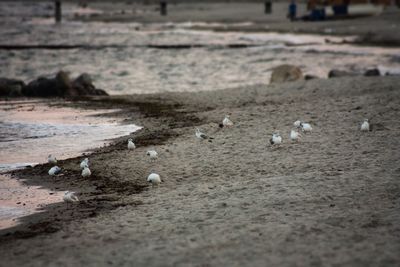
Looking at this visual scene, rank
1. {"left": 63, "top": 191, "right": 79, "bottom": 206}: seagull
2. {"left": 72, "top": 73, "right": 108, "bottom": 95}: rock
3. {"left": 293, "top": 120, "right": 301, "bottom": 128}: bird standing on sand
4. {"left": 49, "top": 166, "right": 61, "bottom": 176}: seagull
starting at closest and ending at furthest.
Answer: {"left": 63, "top": 191, "right": 79, "bottom": 206}: seagull
{"left": 49, "top": 166, "right": 61, "bottom": 176}: seagull
{"left": 293, "top": 120, "right": 301, "bottom": 128}: bird standing on sand
{"left": 72, "top": 73, "right": 108, "bottom": 95}: rock

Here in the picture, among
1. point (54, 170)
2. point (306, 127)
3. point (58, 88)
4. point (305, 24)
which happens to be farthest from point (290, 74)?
point (305, 24)

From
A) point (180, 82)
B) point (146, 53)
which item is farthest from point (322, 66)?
point (146, 53)

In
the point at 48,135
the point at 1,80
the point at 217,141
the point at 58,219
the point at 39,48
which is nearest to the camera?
the point at 58,219

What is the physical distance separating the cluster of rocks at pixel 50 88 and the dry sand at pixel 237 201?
21.8ft

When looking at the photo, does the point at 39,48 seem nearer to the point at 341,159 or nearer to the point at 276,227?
the point at 341,159

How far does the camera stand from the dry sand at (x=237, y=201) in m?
6.50

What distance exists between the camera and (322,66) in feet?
90.9

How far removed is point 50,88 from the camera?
20109 millimetres

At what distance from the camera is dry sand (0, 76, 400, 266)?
650cm

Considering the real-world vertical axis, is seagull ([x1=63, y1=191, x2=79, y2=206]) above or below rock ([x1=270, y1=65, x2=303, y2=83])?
above

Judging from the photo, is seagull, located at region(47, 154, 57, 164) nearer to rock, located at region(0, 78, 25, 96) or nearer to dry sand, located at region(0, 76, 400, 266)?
dry sand, located at region(0, 76, 400, 266)

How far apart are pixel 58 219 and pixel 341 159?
380 cm

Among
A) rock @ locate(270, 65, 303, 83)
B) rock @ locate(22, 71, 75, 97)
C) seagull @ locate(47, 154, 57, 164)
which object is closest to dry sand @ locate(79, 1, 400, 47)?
rock @ locate(270, 65, 303, 83)

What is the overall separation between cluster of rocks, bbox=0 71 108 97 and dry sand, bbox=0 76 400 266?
6.65m
